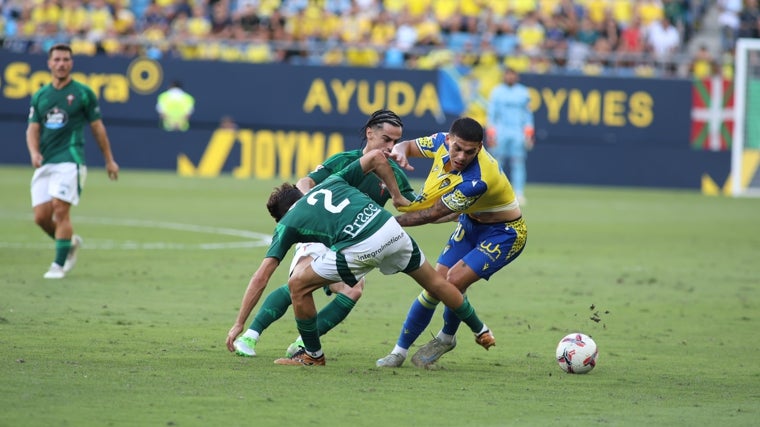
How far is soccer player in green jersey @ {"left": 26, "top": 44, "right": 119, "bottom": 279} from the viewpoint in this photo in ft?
43.7

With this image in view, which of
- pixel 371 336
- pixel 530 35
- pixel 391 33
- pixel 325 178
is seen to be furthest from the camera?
pixel 391 33

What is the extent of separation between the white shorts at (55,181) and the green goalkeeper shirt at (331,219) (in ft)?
18.0

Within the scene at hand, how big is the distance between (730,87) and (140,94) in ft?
46.6

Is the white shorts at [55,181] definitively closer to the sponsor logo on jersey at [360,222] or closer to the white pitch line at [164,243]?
the white pitch line at [164,243]

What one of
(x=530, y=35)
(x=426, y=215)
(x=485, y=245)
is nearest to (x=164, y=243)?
(x=485, y=245)

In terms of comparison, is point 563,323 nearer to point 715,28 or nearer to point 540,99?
point 540,99

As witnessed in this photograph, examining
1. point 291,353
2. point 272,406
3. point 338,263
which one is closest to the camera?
point 272,406

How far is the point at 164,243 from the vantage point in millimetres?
17172

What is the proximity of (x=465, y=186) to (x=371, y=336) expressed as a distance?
7.32ft

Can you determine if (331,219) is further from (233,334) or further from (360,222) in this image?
(233,334)

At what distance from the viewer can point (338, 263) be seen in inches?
328

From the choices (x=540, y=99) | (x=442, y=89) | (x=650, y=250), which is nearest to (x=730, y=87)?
(x=540, y=99)

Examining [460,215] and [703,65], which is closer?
[460,215]

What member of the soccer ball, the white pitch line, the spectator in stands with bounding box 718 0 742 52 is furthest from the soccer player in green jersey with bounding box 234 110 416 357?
the spectator in stands with bounding box 718 0 742 52
